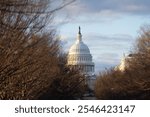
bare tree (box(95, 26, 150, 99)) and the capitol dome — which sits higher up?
the capitol dome

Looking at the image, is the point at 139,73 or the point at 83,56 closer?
the point at 139,73

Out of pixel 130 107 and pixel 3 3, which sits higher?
pixel 3 3

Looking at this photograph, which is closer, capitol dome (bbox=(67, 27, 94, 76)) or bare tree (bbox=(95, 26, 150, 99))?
bare tree (bbox=(95, 26, 150, 99))

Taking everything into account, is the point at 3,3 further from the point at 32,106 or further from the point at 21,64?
the point at 21,64

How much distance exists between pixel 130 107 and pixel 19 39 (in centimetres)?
849

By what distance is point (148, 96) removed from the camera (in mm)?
60125

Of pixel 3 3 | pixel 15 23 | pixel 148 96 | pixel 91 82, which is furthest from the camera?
pixel 91 82

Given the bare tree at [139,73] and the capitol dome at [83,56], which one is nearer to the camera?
the bare tree at [139,73]

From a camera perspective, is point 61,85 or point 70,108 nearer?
point 70,108

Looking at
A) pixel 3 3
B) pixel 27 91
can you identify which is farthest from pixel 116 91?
pixel 3 3

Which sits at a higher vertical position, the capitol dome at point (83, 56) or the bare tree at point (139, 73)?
the capitol dome at point (83, 56)

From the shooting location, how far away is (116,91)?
3191 inches

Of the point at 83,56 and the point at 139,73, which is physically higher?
the point at 83,56

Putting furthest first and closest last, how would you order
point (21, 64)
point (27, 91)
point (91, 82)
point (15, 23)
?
point (91, 82) < point (27, 91) < point (21, 64) < point (15, 23)
